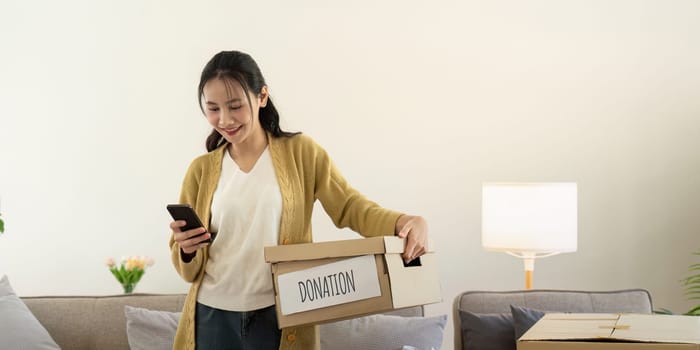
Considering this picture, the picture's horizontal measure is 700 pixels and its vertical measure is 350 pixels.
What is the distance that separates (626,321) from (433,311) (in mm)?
2334

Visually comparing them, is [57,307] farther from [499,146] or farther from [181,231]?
[499,146]

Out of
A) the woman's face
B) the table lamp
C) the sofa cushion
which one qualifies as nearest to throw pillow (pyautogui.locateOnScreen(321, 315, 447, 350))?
the table lamp

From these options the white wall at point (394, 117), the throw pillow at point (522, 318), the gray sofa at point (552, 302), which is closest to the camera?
the throw pillow at point (522, 318)

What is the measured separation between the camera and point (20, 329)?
302 cm

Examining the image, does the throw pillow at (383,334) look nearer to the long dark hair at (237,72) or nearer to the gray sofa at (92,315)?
the gray sofa at (92,315)

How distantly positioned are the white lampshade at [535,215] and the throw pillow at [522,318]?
384 mm

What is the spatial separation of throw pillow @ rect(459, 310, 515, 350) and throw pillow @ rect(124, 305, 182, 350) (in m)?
0.93

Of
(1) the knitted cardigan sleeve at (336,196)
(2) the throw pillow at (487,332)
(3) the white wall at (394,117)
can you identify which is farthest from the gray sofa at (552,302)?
(1) the knitted cardigan sleeve at (336,196)

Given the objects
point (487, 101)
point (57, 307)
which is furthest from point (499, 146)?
point (57, 307)

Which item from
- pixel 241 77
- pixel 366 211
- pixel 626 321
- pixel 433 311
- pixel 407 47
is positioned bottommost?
pixel 433 311

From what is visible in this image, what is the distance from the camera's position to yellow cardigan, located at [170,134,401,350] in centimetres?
194

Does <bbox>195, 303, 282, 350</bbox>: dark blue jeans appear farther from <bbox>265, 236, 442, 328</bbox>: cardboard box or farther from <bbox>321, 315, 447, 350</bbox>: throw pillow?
<bbox>321, 315, 447, 350</bbox>: throw pillow

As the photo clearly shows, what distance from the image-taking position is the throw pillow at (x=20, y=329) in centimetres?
298

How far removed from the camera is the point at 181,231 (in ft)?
6.14
